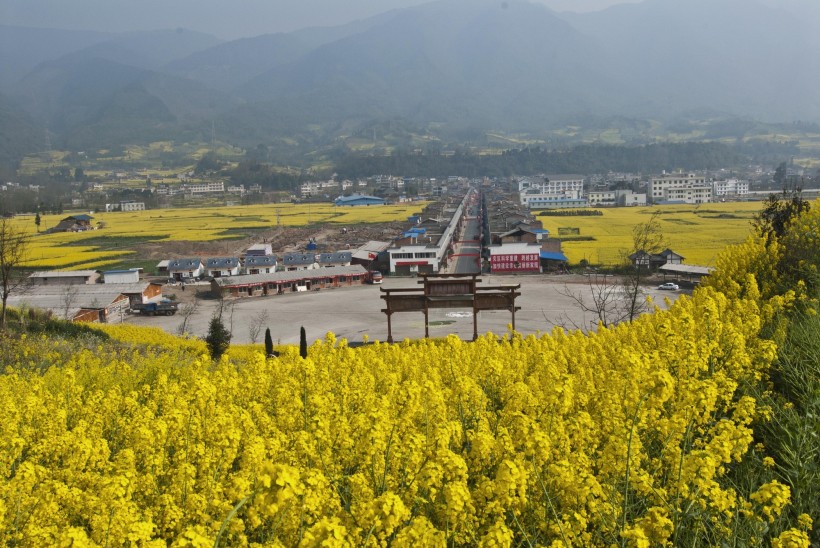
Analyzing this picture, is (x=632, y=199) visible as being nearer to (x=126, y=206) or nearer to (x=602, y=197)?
(x=602, y=197)

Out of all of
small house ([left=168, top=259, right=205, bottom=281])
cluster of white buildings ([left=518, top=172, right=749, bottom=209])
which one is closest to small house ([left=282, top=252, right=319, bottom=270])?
small house ([left=168, top=259, right=205, bottom=281])

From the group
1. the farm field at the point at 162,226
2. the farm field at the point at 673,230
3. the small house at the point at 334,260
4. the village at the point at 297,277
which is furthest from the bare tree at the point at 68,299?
the farm field at the point at 673,230

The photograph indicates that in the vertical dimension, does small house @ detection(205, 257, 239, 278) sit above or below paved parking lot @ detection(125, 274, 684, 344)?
above

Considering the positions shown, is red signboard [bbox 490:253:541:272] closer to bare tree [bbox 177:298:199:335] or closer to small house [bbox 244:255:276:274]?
small house [bbox 244:255:276:274]

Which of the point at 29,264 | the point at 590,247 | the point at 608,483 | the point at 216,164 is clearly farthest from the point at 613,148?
the point at 608,483

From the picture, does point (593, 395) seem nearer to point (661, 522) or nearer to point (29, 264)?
point (661, 522)

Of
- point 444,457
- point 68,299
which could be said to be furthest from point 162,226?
point 444,457
